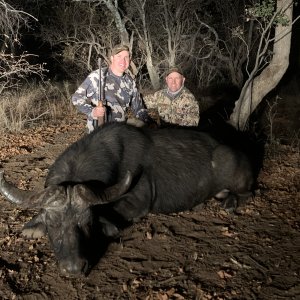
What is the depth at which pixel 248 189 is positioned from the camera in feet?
17.8

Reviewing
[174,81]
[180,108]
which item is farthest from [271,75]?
[174,81]

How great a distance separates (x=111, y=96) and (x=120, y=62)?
0.53 meters

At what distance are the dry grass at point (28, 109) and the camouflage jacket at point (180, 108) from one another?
3.33m

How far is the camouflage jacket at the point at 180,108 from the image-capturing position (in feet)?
22.2

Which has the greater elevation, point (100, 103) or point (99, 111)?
point (100, 103)

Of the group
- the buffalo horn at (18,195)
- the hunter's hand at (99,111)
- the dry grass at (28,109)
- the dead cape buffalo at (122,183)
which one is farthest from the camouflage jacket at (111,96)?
the dry grass at (28,109)

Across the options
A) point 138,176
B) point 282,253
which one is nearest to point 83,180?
point 138,176

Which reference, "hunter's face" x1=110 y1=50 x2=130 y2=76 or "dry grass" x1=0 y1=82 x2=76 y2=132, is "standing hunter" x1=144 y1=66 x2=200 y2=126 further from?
"dry grass" x1=0 y1=82 x2=76 y2=132

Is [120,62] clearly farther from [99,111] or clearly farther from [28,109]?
[28,109]

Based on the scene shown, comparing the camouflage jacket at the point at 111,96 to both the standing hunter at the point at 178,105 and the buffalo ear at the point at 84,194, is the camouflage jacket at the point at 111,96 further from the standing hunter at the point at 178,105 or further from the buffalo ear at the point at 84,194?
the buffalo ear at the point at 84,194

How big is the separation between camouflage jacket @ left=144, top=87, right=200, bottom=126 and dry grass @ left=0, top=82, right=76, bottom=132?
3.33 meters

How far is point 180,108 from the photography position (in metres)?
6.80

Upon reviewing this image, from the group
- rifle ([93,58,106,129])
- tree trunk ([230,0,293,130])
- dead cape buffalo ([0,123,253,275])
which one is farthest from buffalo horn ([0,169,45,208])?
tree trunk ([230,0,293,130])

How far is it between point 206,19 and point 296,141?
809 cm
